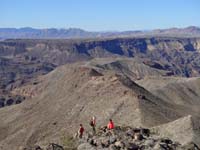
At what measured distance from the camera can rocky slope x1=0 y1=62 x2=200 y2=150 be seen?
6050cm

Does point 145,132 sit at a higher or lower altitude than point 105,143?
lower

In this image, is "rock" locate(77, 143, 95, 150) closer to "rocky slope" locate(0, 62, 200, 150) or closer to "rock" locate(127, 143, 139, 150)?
"rock" locate(127, 143, 139, 150)

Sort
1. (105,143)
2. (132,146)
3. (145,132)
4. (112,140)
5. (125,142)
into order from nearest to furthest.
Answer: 1. (132,146)
2. (125,142)
3. (105,143)
4. (112,140)
5. (145,132)

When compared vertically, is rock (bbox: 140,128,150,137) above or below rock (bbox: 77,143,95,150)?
below

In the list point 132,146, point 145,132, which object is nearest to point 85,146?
point 132,146

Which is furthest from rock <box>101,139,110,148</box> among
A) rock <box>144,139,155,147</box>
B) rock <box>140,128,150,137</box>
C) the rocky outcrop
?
rock <box>140,128,150,137</box>

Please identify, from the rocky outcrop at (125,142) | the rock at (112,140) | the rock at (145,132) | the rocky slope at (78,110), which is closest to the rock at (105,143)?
the rocky outcrop at (125,142)

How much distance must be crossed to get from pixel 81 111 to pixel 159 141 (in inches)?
1202

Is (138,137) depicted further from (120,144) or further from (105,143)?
(120,144)

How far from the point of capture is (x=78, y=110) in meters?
67.4

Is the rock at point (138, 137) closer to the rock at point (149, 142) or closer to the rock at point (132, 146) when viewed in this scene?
the rock at point (149, 142)

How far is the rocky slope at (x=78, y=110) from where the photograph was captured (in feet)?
198

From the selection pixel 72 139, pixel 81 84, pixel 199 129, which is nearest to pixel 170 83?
pixel 81 84

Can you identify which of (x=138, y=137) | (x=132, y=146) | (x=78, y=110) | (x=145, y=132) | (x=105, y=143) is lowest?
(x=78, y=110)
